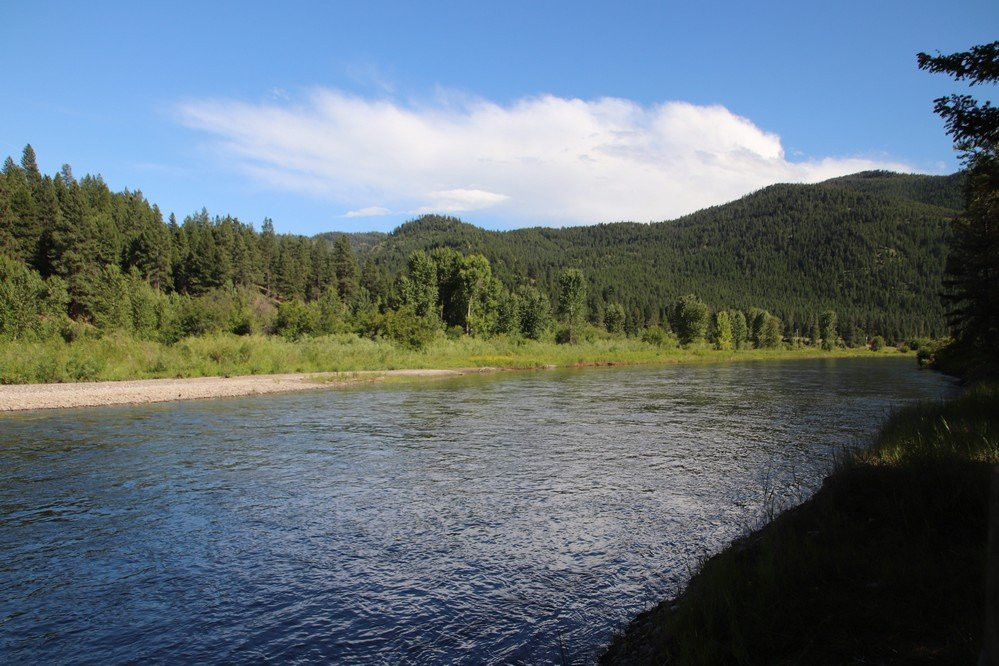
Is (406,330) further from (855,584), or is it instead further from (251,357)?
(855,584)

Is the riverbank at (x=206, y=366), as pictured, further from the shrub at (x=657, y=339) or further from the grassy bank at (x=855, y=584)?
the shrub at (x=657, y=339)

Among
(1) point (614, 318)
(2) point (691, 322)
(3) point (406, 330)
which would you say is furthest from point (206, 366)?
(1) point (614, 318)

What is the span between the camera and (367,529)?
39.7 ft

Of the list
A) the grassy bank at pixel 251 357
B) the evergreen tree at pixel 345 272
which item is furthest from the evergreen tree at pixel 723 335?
the evergreen tree at pixel 345 272

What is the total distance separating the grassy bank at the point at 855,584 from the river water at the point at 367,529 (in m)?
1.74

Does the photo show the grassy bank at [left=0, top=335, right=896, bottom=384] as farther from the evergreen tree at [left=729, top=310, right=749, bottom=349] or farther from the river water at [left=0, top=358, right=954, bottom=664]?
the evergreen tree at [left=729, top=310, right=749, bottom=349]

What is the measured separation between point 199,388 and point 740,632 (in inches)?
1598

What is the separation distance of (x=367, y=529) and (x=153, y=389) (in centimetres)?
3287

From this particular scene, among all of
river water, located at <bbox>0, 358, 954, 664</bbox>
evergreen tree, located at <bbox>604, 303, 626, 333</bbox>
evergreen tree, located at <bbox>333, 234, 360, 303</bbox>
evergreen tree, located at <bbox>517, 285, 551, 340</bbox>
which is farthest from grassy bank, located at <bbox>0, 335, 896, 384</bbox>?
evergreen tree, located at <bbox>604, 303, 626, 333</bbox>

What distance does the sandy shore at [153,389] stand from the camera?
107ft

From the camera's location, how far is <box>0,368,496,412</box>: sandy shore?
1288 inches

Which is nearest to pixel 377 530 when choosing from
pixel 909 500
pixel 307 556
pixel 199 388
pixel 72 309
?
pixel 307 556

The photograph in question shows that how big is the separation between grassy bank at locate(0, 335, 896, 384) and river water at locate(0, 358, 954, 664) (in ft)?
58.1

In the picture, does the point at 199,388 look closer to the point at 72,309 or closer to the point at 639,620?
the point at 639,620
